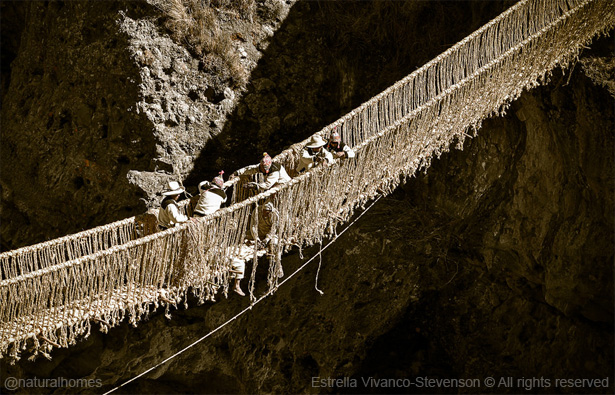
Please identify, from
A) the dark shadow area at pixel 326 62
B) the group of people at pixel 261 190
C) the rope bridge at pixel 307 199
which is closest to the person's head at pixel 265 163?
the group of people at pixel 261 190

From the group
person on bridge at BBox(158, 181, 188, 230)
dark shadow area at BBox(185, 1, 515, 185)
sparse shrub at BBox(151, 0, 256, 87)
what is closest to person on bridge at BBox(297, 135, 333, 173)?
person on bridge at BBox(158, 181, 188, 230)

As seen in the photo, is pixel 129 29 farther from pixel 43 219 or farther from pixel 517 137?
pixel 517 137

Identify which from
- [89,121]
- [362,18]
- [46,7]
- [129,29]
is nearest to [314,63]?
[362,18]

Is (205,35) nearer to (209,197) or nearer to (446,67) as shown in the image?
(209,197)

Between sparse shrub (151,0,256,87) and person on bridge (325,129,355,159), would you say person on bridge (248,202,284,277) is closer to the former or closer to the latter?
person on bridge (325,129,355,159)

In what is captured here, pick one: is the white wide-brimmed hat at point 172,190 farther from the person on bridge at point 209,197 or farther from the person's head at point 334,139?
the person's head at point 334,139

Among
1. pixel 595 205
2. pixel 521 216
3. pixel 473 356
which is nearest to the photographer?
pixel 595 205
